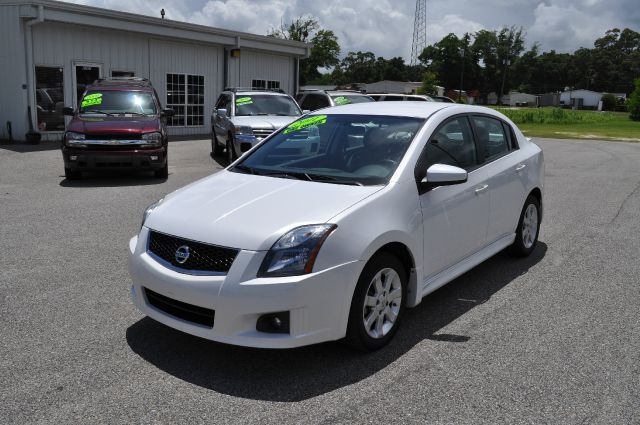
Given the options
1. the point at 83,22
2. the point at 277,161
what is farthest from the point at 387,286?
the point at 83,22

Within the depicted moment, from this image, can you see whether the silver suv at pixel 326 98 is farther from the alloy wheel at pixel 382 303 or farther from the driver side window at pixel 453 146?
the alloy wheel at pixel 382 303

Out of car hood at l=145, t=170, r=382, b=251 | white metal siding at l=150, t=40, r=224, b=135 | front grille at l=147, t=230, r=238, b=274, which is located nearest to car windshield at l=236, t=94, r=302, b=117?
white metal siding at l=150, t=40, r=224, b=135

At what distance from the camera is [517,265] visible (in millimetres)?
6293

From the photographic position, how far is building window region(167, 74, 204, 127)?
2277 cm

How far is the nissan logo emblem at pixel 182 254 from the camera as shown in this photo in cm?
375

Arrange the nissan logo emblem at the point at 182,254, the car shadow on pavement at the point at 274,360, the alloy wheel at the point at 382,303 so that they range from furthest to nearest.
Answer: the alloy wheel at the point at 382,303 < the nissan logo emblem at the point at 182,254 < the car shadow on pavement at the point at 274,360

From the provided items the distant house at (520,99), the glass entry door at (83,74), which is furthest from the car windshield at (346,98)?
the distant house at (520,99)

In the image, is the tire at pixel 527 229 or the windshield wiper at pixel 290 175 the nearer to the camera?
the windshield wiper at pixel 290 175

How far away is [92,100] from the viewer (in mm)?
12289

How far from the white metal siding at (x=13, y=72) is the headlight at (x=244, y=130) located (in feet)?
27.7

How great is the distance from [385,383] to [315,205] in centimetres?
118

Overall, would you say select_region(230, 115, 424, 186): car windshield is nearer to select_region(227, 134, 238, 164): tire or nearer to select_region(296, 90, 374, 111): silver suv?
select_region(227, 134, 238, 164): tire

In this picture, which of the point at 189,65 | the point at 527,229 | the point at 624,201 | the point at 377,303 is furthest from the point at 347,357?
the point at 189,65

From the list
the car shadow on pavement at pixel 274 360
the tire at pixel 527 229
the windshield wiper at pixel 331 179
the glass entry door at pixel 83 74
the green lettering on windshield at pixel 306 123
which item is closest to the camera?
the car shadow on pavement at pixel 274 360
